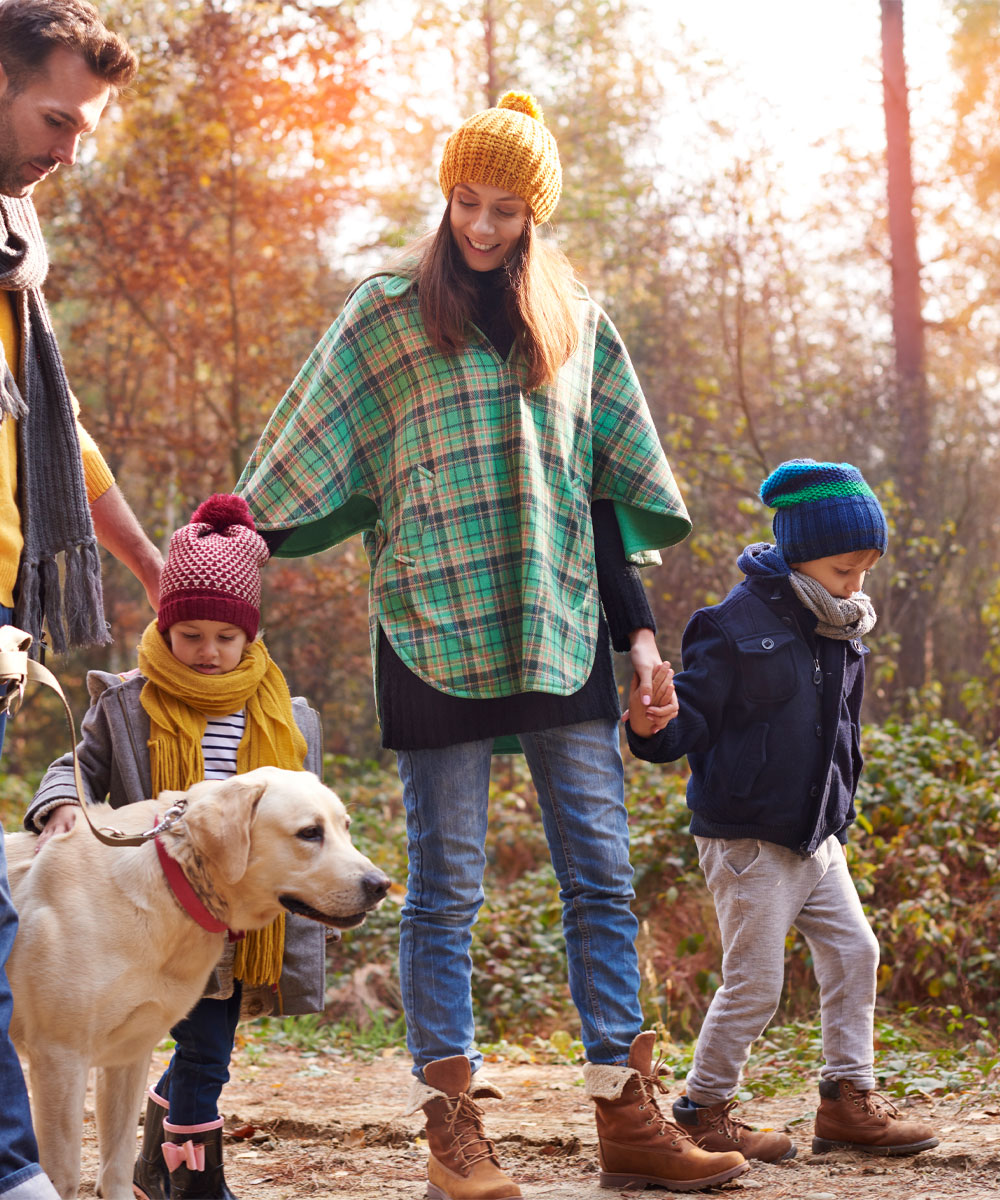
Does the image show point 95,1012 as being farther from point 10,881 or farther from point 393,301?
point 393,301

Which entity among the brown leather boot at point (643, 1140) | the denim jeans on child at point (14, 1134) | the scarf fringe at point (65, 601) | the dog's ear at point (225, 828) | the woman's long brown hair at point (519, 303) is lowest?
the brown leather boot at point (643, 1140)

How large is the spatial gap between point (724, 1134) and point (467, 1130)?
77 centimetres

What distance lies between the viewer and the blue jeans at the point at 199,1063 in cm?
296

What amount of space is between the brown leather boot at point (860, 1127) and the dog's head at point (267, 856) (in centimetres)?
148

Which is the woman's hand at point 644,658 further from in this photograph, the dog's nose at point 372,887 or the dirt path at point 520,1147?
the dirt path at point 520,1147

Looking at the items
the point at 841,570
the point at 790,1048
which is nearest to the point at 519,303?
the point at 841,570

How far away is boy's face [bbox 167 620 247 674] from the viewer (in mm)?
3002

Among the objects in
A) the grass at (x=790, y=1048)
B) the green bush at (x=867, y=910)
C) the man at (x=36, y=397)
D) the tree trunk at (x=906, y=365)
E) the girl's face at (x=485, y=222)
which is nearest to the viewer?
the man at (x=36, y=397)

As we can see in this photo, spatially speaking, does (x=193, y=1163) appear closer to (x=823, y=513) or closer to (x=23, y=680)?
(x=23, y=680)

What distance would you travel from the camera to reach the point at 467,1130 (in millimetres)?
2904

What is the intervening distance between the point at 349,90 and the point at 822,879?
9.07 metres

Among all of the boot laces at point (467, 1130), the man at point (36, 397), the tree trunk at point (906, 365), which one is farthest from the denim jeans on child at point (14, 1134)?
the tree trunk at point (906, 365)

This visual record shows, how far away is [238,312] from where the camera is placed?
439 inches

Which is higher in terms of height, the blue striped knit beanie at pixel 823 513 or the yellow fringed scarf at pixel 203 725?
the blue striped knit beanie at pixel 823 513
